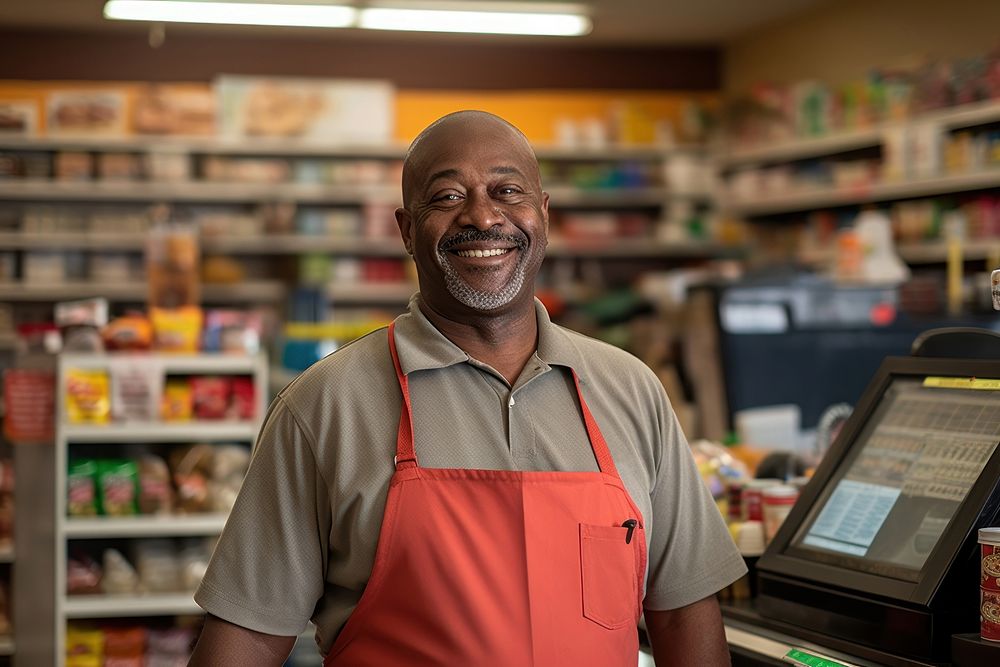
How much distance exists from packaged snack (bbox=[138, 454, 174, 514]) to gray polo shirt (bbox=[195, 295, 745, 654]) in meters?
3.01

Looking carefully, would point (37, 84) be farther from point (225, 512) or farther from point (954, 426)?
point (954, 426)

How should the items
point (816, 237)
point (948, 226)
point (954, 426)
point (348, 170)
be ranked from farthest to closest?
point (348, 170)
point (816, 237)
point (948, 226)
point (954, 426)

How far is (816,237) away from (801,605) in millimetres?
7266

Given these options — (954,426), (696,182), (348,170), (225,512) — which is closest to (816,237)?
(696,182)

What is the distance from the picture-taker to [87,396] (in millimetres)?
4727

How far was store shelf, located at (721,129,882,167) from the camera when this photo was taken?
8.26 m

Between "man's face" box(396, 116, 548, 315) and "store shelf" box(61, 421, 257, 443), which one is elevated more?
"man's face" box(396, 116, 548, 315)

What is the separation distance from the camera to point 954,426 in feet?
6.53

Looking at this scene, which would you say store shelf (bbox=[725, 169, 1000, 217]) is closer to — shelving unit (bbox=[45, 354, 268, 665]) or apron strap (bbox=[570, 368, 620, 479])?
shelving unit (bbox=[45, 354, 268, 665])

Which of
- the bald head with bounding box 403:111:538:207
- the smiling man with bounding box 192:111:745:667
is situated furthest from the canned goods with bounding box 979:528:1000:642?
the bald head with bounding box 403:111:538:207

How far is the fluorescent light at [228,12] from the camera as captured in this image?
7121 millimetres

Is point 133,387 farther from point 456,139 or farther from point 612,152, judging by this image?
point 612,152

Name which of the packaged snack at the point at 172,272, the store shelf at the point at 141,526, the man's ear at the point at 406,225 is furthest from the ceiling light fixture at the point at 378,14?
the man's ear at the point at 406,225

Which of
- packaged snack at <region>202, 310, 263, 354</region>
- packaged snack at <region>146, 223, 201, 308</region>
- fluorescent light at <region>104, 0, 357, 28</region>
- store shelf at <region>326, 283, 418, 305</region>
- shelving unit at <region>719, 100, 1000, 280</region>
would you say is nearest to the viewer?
packaged snack at <region>202, 310, 263, 354</region>
